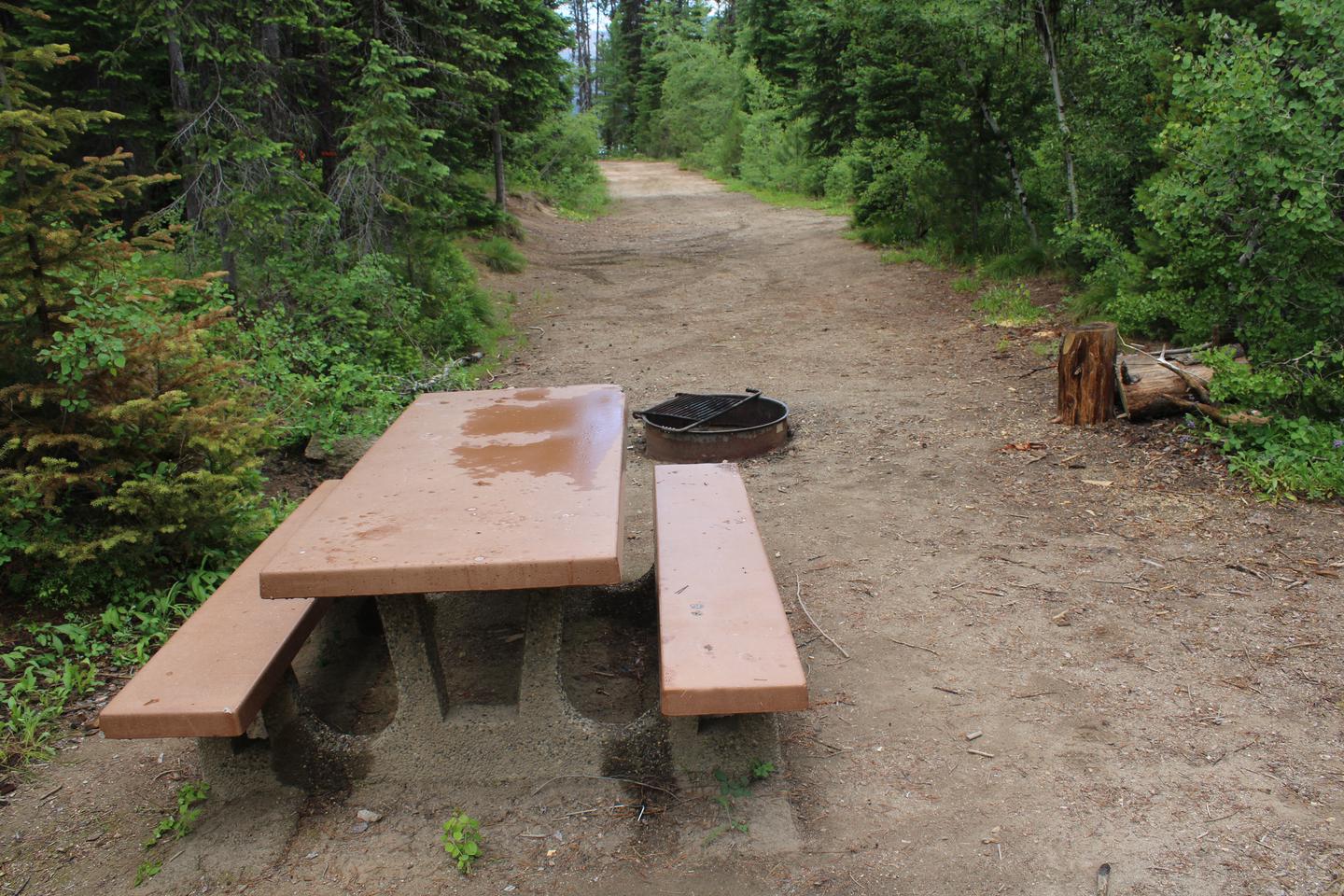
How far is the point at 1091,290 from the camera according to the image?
29.5 ft

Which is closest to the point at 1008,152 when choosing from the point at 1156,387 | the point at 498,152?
the point at 1156,387

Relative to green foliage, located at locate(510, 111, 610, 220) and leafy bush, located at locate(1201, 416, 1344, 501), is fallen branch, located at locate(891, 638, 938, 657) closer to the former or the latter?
leafy bush, located at locate(1201, 416, 1344, 501)

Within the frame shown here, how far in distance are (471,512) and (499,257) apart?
12159 millimetres

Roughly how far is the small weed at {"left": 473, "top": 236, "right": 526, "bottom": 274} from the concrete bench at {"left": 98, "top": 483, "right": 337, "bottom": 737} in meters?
11.4

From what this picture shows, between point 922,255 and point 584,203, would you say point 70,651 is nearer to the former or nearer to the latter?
point 922,255

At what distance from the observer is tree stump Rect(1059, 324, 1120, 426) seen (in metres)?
6.21

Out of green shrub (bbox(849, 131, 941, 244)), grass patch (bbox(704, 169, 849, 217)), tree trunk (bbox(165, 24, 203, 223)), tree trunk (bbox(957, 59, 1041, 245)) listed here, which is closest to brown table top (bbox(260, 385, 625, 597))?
tree trunk (bbox(165, 24, 203, 223))

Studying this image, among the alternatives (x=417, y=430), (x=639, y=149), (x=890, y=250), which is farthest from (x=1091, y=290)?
(x=639, y=149)

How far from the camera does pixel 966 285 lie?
11453 millimetres

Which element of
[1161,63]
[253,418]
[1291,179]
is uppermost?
[1161,63]

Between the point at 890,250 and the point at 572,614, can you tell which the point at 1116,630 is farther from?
the point at 890,250

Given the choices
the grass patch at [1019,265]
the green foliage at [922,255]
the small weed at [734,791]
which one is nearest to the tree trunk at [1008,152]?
the grass patch at [1019,265]

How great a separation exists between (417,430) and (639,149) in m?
53.1

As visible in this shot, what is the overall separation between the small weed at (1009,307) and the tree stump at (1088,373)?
319 centimetres
